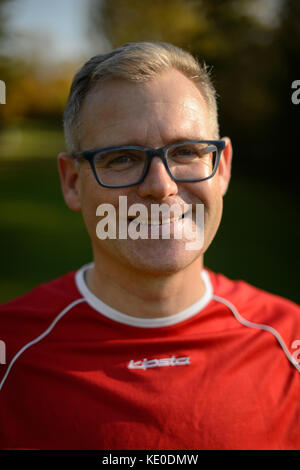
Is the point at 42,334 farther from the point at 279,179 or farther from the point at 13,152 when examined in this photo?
the point at 13,152

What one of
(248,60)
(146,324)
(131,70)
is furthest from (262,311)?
(248,60)

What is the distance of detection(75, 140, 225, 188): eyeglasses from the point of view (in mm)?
1627

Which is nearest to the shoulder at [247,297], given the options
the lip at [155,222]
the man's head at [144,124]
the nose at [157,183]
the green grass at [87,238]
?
the man's head at [144,124]

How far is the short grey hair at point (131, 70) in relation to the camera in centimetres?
170

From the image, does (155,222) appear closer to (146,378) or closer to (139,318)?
(139,318)

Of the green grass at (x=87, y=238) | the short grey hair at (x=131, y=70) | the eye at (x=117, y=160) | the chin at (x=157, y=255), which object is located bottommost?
the green grass at (x=87, y=238)

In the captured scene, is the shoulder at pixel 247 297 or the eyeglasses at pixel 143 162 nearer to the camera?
the eyeglasses at pixel 143 162

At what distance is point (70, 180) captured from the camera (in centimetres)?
198

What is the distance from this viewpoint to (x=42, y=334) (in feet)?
5.93

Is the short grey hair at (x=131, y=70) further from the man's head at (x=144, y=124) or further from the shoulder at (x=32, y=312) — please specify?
the shoulder at (x=32, y=312)

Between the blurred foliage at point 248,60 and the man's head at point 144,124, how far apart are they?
722 cm

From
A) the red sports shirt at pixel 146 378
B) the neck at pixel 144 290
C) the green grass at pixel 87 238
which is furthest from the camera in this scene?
the green grass at pixel 87 238

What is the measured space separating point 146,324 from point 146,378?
0.67 feet

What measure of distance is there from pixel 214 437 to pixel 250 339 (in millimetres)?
404
